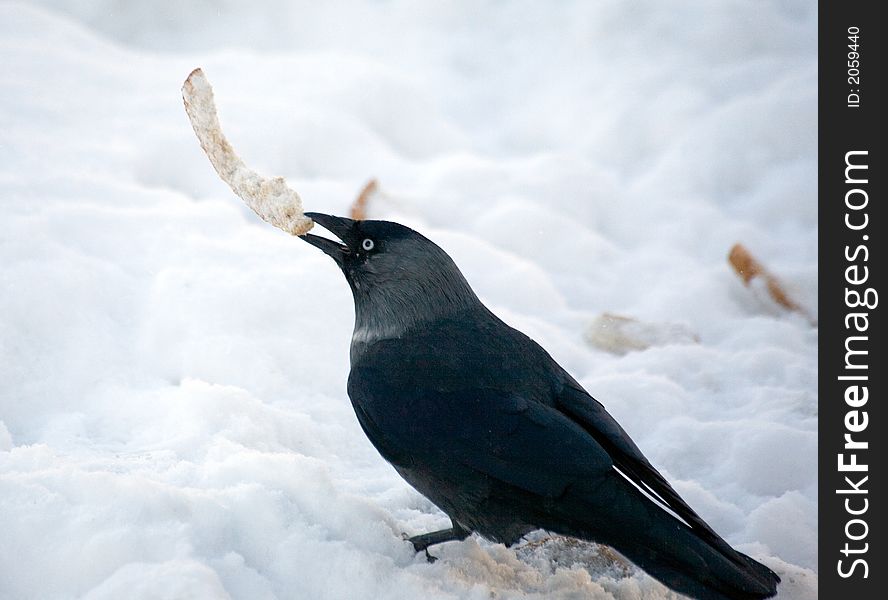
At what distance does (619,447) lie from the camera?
263 centimetres

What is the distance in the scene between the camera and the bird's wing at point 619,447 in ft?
8.58

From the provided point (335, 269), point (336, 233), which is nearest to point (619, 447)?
point (336, 233)

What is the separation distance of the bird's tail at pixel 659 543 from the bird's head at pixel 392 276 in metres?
0.87

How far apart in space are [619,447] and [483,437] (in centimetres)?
44

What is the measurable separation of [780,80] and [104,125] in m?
4.75

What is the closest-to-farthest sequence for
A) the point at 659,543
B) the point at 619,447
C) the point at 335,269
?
the point at 659,543
the point at 619,447
the point at 335,269

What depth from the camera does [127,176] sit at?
4.96 m

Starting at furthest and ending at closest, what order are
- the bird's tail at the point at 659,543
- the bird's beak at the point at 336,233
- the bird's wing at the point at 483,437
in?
1. the bird's beak at the point at 336,233
2. the bird's wing at the point at 483,437
3. the bird's tail at the point at 659,543

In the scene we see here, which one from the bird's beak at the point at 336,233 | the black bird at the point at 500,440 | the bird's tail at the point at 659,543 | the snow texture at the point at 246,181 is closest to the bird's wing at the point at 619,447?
the black bird at the point at 500,440

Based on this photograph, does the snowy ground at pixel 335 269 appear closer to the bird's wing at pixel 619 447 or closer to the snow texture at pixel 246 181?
the bird's wing at pixel 619 447

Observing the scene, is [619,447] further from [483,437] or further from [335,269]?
[335,269]

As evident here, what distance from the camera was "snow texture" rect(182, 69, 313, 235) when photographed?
2.99m

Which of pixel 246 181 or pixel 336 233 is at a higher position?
pixel 246 181

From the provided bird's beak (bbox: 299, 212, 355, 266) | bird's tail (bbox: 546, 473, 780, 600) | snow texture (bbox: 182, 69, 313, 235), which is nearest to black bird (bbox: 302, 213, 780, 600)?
bird's tail (bbox: 546, 473, 780, 600)
